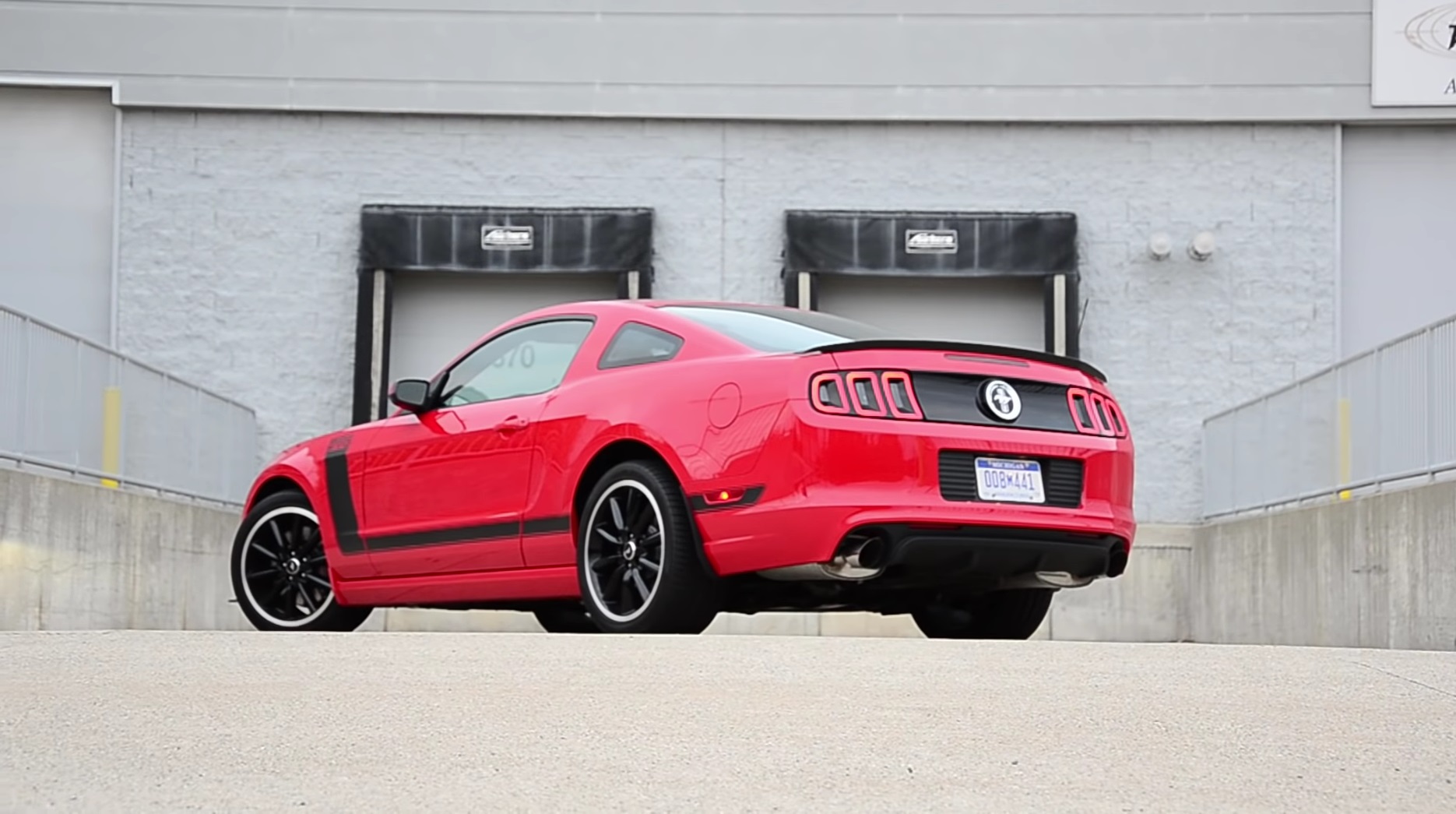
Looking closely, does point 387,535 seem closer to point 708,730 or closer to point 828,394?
A: point 828,394

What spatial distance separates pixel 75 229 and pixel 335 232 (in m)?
2.83

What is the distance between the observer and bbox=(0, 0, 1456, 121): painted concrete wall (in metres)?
23.9

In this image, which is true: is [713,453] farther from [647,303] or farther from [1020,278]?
[1020,278]

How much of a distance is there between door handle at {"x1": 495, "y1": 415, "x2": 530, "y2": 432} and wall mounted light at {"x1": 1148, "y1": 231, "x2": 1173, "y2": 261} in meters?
15.0

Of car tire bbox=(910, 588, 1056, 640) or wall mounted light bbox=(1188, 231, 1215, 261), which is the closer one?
car tire bbox=(910, 588, 1056, 640)

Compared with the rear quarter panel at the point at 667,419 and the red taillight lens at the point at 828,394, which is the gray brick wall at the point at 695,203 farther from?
the red taillight lens at the point at 828,394

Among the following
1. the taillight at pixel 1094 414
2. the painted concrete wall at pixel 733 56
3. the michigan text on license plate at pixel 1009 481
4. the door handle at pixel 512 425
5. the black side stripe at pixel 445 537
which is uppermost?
the painted concrete wall at pixel 733 56

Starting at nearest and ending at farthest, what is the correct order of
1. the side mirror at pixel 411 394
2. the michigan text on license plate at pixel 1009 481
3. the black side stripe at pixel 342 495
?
the michigan text on license plate at pixel 1009 481 → the side mirror at pixel 411 394 → the black side stripe at pixel 342 495

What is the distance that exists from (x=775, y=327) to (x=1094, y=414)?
138cm

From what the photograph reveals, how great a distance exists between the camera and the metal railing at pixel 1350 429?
14742 mm

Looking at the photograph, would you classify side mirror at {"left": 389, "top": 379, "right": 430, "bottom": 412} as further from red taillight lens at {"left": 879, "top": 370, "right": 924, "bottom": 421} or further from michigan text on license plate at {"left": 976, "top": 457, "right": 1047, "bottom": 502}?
michigan text on license plate at {"left": 976, "top": 457, "right": 1047, "bottom": 502}

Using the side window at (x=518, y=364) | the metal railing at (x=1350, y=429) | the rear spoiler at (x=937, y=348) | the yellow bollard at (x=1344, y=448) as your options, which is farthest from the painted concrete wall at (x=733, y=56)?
the rear spoiler at (x=937, y=348)

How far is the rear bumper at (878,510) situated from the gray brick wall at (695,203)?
15270 millimetres

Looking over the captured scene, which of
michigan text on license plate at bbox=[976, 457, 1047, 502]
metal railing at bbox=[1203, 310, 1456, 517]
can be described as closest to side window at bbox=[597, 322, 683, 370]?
michigan text on license plate at bbox=[976, 457, 1047, 502]
